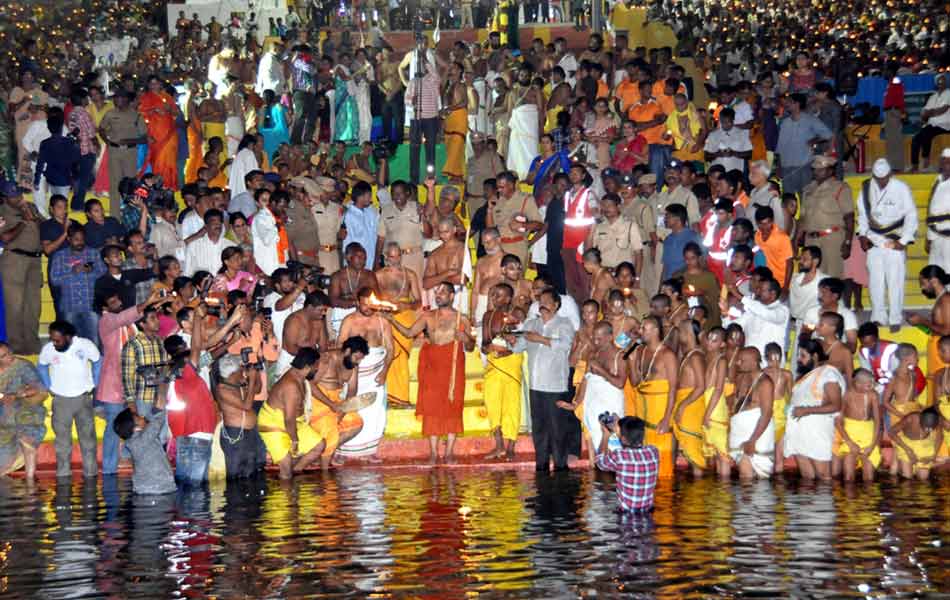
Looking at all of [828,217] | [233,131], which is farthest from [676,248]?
[233,131]

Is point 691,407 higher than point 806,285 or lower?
lower

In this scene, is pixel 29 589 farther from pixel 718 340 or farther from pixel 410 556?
pixel 718 340

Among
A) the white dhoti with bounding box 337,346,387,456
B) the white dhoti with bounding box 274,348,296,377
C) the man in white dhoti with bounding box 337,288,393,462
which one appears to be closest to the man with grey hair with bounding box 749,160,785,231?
the man in white dhoti with bounding box 337,288,393,462

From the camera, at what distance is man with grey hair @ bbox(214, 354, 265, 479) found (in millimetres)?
17969

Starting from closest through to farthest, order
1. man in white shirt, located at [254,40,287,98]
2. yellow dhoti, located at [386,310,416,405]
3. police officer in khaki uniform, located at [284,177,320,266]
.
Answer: yellow dhoti, located at [386,310,416,405] < police officer in khaki uniform, located at [284,177,320,266] < man in white shirt, located at [254,40,287,98]

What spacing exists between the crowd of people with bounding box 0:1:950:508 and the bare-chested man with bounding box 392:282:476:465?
0.03 m

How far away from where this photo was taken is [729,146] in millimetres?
23109

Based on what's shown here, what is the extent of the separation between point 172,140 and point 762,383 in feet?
30.5

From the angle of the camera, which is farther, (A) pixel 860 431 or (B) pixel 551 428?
(B) pixel 551 428

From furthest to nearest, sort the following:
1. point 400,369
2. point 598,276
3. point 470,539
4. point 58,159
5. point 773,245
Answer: point 58,159, point 773,245, point 400,369, point 598,276, point 470,539

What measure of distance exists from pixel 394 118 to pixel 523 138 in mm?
2571

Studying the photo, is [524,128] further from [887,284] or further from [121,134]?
[887,284]

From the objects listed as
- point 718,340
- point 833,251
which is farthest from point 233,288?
point 833,251

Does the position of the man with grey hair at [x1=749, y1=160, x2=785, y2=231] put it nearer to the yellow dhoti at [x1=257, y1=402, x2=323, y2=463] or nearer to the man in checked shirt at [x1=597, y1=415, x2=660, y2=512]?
the man in checked shirt at [x1=597, y1=415, x2=660, y2=512]
